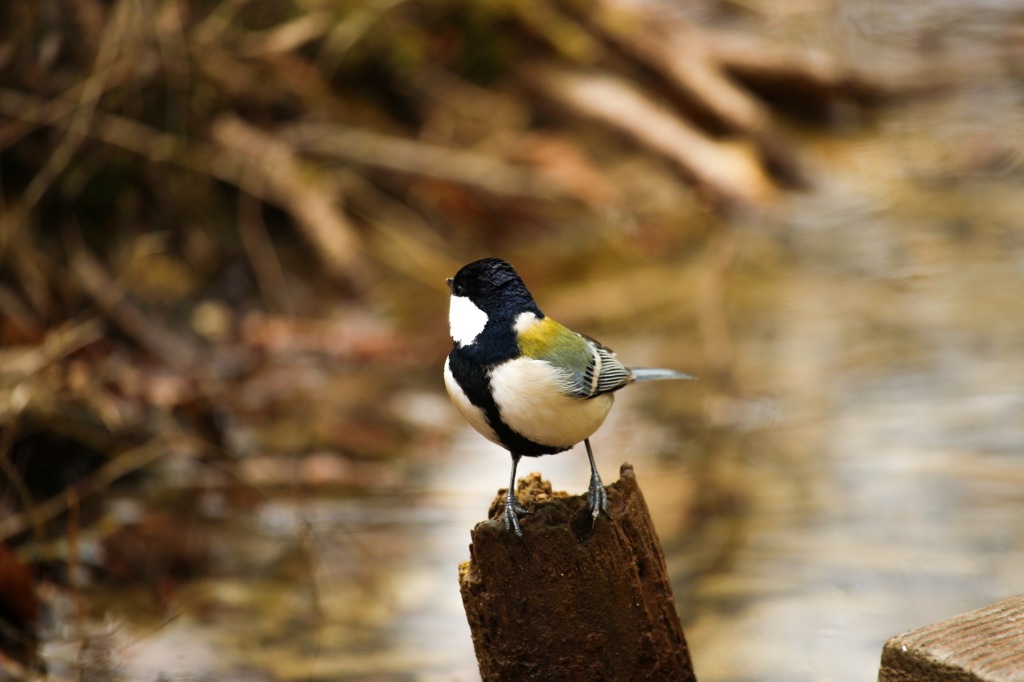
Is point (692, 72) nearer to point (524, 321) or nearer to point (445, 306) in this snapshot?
point (445, 306)

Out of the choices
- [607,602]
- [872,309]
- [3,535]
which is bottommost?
[607,602]

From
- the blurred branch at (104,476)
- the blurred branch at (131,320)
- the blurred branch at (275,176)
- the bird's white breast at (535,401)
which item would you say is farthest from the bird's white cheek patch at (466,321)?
the blurred branch at (275,176)

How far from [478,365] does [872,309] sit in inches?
199

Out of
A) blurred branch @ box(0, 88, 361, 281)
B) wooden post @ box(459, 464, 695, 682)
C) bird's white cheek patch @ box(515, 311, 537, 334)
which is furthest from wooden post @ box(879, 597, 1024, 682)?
blurred branch @ box(0, 88, 361, 281)

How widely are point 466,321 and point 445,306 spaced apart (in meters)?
4.91

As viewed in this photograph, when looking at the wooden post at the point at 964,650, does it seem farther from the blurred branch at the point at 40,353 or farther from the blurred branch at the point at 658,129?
the blurred branch at the point at 658,129


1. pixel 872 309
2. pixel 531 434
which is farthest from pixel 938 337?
pixel 531 434

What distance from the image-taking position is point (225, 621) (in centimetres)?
435

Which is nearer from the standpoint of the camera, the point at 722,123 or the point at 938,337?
the point at 938,337

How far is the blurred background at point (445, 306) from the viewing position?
14.5 ft

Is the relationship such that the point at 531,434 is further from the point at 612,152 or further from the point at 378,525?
the point at 612,152

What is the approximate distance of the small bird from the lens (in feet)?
8.84

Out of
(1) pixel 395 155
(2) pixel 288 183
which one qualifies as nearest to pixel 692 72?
(1) pixel 395 155

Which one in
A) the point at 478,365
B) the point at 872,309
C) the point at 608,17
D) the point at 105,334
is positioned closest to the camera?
the point at 478,365
